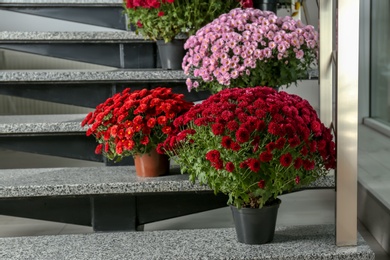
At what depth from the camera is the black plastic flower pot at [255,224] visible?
5.60 ft

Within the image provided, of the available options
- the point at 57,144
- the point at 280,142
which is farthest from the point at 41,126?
the point at 280,142

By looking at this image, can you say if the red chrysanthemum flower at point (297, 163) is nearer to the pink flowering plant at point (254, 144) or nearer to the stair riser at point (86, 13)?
the pink flowering plant at point (254, 144)

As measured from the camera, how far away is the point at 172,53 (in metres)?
2.44

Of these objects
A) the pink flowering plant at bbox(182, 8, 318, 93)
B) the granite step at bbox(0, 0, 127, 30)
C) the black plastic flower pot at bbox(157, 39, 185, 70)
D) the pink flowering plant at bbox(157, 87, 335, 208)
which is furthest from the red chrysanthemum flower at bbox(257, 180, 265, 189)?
the granite step at bbox(0, 0, 127, 30)

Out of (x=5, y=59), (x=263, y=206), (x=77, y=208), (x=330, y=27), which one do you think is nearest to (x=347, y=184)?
(x=263, y=206)

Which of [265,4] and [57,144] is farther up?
[265,4]

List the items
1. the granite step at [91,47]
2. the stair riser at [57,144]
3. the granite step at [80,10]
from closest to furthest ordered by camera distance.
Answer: the stair riser at [57,144]
the granite step at [91,47]
the granite step at [80,10]

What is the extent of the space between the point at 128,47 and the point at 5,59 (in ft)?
5.34

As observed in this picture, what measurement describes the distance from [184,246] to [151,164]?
1.03ft

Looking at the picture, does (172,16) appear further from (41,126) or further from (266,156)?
(266,156)

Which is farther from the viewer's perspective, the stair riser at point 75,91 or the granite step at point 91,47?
the granite step at point 91,47

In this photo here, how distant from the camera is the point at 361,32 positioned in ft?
9.25

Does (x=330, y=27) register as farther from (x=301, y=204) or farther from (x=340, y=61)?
(x=301, y=204)

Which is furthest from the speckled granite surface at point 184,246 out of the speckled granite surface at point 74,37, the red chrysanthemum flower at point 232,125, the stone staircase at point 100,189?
the speckled granite surface at point 74,37
